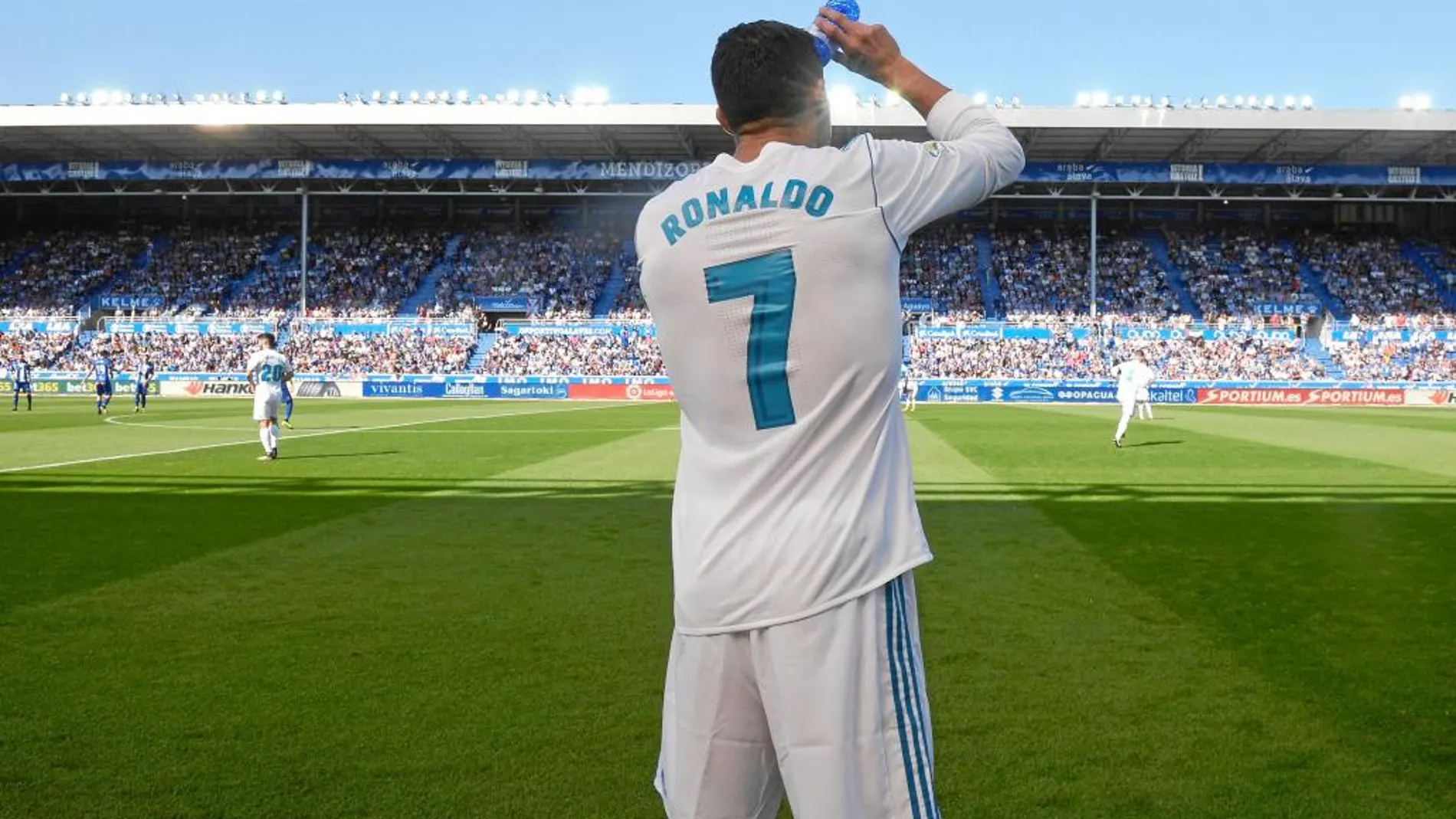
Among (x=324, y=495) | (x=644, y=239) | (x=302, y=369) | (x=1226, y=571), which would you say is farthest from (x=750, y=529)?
(x=302, y=369)

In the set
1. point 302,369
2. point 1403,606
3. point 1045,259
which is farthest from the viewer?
point 1045,259

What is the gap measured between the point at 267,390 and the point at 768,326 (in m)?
15.5

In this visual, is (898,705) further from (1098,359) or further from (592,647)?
(1098,359)

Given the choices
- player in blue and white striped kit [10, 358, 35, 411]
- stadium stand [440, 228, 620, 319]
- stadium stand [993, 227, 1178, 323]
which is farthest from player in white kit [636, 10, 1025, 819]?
stadium stand [440, 228, 620, 319]

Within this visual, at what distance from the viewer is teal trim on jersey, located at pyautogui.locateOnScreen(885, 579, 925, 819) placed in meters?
2.00

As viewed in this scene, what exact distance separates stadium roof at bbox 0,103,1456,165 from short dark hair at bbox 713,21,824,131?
40702 mm

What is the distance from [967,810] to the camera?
3.74m

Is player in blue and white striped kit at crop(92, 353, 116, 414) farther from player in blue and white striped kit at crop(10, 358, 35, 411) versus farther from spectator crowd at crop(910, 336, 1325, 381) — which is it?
spectator crowd at crop(910, 336, 1325, 381)

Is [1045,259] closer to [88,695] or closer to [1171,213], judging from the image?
[1171,213]

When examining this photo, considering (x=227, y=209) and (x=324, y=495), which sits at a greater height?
(x=227, y=209)

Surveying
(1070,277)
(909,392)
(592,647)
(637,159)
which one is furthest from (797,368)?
(1070,277)

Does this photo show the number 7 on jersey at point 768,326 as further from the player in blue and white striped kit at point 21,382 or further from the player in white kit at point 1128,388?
the player in blue and white striped kit at point 21,382

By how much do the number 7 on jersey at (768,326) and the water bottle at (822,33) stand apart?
44 centimetres

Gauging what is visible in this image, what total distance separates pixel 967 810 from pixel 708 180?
2.51 meters
